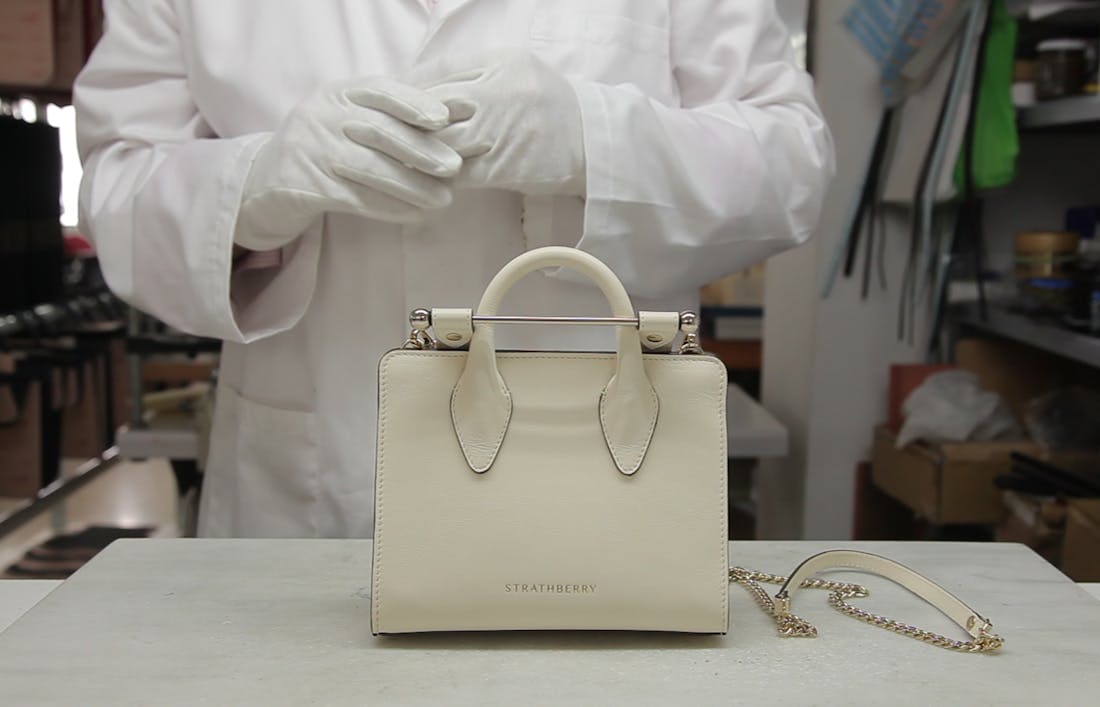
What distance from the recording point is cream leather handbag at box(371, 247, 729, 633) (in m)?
0.68

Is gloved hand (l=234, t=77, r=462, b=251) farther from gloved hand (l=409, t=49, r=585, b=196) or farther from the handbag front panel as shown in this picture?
the handbag front panel

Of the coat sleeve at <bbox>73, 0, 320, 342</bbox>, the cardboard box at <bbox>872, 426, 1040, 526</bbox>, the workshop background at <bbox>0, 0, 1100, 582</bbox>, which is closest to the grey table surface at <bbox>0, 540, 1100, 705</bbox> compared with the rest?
the coat sleeve at <bbox>73, 0, 320, 342</bbox>

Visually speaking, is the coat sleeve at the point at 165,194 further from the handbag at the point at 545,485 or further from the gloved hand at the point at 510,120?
the handbag at the point at 545,485

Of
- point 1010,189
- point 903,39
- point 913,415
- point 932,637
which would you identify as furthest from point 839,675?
point 1010,189

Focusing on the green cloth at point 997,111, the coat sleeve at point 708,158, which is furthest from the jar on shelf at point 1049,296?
the coat sleeve at point 708,158

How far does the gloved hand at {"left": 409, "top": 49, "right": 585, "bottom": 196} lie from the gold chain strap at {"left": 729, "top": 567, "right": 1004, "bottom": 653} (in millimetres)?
369

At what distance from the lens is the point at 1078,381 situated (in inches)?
83.7

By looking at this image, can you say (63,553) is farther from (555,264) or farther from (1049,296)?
(555,264)

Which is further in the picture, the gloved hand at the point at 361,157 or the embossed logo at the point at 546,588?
the gloved hand at the point at 361,157

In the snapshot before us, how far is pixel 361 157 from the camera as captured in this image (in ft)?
2.85

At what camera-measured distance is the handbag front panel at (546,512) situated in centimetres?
68

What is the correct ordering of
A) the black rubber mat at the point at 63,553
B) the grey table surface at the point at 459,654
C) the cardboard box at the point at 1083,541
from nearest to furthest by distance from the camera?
1. the grey table surface at the point at 459,654
2. the cardboard box at the point at 1083,541
3. the black rubber mat at the point at 63,553

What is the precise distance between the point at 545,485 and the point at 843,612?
0.82 ft

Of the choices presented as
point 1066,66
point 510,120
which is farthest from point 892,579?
point 1066,66
